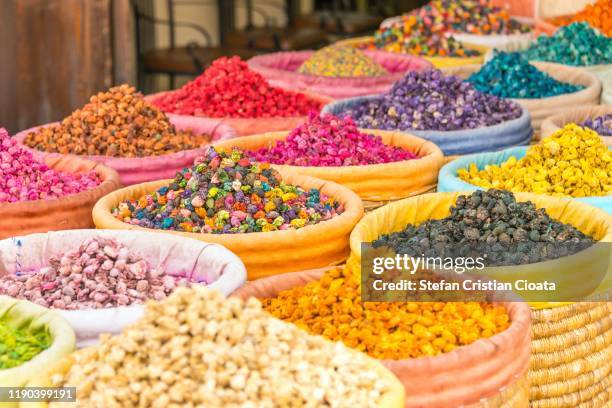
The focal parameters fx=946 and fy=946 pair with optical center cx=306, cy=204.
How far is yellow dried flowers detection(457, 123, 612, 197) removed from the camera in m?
2.27

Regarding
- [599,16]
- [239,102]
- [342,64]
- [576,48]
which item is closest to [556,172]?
[239,102]

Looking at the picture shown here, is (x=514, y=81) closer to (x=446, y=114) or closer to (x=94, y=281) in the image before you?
(x=446, y=114)

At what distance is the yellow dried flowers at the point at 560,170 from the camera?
227cm

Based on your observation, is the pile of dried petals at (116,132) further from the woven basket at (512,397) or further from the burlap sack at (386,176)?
the woven basket at (512,397)

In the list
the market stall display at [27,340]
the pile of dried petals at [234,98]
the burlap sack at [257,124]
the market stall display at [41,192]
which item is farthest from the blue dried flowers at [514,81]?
the market stall display at [27,340]

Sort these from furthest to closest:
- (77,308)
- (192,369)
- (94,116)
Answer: (94,116)
(77,308)
(192,369)

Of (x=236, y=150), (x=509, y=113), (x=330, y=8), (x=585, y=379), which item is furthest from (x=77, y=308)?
(x=330, y=8)

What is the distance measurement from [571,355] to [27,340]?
1027 mm

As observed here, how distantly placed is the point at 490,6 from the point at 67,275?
11.0 ft

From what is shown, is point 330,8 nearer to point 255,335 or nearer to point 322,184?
Answer: point 322,184

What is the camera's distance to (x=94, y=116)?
2.70 metres

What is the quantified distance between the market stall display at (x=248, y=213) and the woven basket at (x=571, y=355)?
0.49m

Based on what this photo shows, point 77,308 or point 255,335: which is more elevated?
point 255,335

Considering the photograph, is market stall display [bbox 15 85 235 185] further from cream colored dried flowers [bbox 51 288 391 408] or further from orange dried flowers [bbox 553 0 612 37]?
orange dried flowers [bbox 553 0 612 37]
